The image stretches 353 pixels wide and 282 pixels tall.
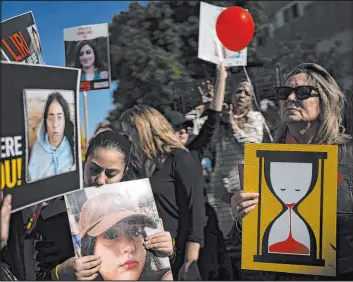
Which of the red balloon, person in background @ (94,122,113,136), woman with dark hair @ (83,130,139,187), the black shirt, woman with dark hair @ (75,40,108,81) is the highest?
the red balloon

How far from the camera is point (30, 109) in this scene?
206 centimetres

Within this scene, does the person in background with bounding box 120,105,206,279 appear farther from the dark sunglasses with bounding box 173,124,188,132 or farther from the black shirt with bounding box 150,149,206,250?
the dark sunglasses with bounding box 173,124,188,132

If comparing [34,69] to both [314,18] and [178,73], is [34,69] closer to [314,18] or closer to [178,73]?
[178,73]

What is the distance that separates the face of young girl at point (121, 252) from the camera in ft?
8.11

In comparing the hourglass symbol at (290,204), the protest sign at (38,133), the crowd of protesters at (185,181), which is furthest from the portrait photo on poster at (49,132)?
the hourglass symbol at (290,204)

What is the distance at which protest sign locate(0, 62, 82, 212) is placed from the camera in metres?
1.97

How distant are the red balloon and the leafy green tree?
243 mm

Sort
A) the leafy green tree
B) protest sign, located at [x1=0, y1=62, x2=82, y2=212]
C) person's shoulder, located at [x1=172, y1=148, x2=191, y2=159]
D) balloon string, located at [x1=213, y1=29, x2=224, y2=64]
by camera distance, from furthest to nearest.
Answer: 1. the leafy green tree
2. balloon string, located at [x1=213, y1=29, x2=224, y2=64]
3. person's shoulder, located at [x1=172, y1=148, x2=191, y2=159]
4. protest sign, located at [x1=0, y1=62, x2=82, y2=212]

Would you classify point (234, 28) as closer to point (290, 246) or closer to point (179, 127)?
point (179, 127)

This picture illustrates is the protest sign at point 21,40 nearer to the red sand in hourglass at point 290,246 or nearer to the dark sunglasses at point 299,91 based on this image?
the dark sunglasses at point 299,91

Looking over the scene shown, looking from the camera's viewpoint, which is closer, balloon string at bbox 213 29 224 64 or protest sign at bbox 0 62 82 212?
protest sign at bbox 0 62 82 212

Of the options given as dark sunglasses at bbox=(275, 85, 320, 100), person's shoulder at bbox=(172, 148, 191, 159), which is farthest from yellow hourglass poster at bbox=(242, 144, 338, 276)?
person's shoulder at bbox=(172, 148, 191, 159)

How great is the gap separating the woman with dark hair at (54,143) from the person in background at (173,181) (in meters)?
0.58

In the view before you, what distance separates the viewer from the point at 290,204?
2314mm
